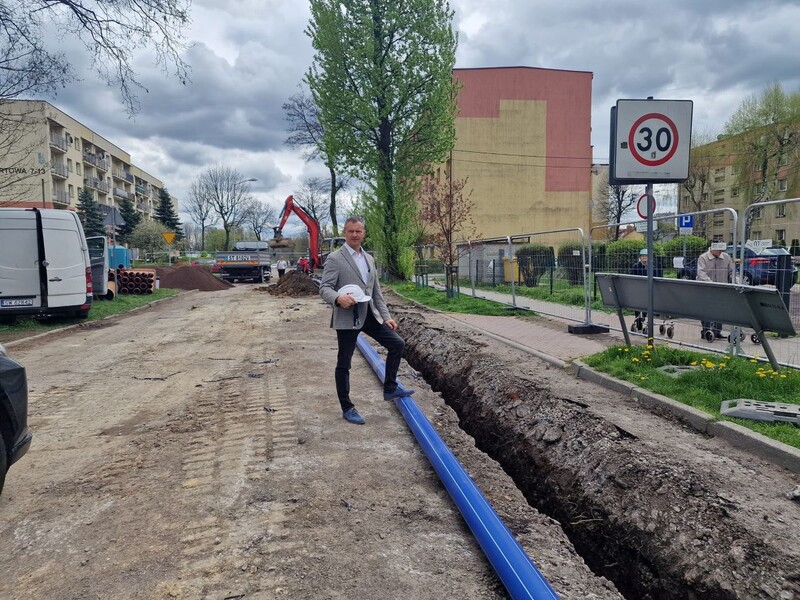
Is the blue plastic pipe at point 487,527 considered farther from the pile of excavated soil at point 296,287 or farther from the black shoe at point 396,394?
the pile of excavated soil at point 296,287

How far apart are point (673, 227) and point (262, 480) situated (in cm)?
838

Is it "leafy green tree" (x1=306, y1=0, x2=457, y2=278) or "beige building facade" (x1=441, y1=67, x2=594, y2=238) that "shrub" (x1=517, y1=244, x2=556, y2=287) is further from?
"beige building facade" (x1=441, y1=67, x2=594, y2=238)

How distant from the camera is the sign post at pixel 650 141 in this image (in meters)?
6.40

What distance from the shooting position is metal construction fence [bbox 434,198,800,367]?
6582 mm

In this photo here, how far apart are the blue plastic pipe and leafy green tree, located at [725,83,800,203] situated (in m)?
43.9

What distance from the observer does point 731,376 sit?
215 inches

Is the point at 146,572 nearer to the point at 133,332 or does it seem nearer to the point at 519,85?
the point at 133,332

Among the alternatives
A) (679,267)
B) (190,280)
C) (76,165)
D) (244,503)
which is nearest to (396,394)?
(244,503)

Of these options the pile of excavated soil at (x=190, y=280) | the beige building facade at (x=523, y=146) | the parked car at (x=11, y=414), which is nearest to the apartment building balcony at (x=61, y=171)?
the pile of excavated soil at (x=190, y=280)

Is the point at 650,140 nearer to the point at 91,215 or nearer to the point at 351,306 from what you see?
the point at 351,306

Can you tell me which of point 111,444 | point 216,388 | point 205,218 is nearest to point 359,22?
point 216,388

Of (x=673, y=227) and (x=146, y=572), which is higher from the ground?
(x=673, y=227)

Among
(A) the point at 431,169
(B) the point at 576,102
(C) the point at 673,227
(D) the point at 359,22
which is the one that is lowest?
(C) the point at 673,227

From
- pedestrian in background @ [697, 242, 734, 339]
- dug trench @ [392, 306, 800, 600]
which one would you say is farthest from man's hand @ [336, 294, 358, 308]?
pedestrian in background @ [697, 242, 734, 339]
